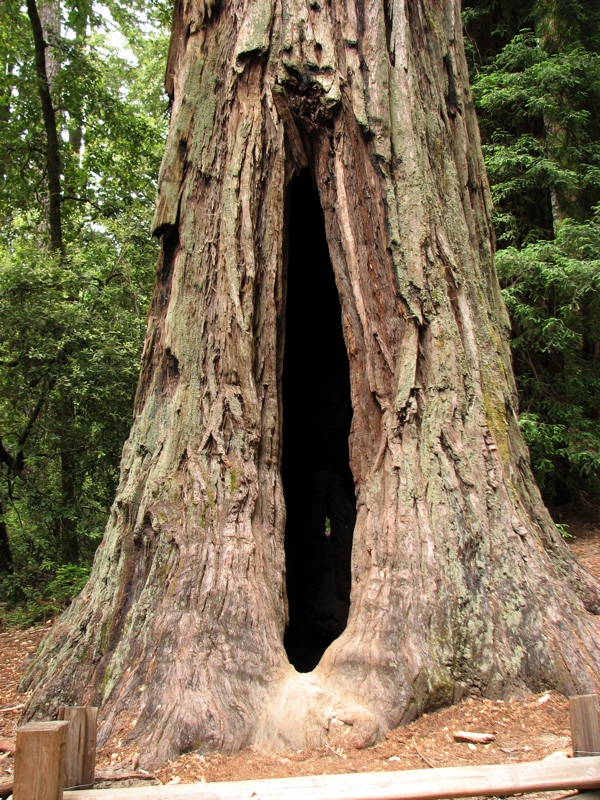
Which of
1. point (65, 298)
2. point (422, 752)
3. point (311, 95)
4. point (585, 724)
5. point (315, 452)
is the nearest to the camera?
point (585, 724)

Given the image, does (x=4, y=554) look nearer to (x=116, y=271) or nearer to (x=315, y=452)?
(x=116, y=271)

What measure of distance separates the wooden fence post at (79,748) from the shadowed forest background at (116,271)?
4.60 meters

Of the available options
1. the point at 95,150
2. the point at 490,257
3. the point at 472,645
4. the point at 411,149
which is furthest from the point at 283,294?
the point at 95,150

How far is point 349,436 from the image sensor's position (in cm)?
472

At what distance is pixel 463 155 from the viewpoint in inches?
206

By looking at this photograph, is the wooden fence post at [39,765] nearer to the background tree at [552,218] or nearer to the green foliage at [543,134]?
the background tree at [552,218]

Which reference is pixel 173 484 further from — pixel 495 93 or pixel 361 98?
pixel 495 93

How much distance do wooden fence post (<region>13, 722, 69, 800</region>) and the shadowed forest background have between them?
4.95m

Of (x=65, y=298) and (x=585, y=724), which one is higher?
(x=65, y=298)

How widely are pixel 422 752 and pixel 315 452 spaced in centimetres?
449

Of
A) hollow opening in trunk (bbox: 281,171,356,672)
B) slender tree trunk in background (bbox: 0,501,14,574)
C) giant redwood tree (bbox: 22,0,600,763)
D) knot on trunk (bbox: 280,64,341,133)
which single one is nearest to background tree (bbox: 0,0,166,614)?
slender tree trunk in background (bbox: 0,501,14,574)

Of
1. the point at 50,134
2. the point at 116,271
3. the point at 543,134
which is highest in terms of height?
the point at 50,134

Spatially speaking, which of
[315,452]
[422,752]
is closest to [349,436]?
[422,752]

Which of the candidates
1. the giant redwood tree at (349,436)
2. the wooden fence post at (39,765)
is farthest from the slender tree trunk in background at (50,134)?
the wooden fence post at (39,765)
